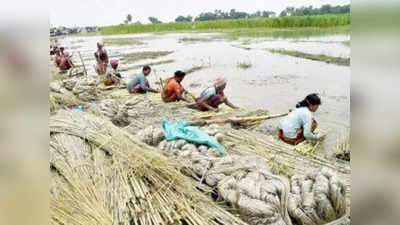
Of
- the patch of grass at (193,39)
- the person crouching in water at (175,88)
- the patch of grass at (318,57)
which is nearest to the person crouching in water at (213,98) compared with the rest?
the person crouching in water at (175,88)

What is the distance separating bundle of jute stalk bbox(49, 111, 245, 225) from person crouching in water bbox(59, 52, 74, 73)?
0.98ft

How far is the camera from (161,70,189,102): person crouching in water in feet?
10.2

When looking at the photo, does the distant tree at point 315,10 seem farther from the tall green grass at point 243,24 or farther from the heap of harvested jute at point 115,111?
the heap of harvested jute at point 115,111

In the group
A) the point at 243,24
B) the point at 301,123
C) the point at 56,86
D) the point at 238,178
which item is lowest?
the point at 238,178

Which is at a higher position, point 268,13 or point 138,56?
point 268,13

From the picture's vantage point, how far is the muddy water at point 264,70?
2.82 meters

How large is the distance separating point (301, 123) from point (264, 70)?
399mm

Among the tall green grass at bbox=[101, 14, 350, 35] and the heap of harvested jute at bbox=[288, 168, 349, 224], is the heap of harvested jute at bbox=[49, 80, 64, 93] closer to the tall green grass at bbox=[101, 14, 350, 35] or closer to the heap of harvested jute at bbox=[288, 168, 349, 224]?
the tall green grass at bbox=[101, 14, 350, 35]

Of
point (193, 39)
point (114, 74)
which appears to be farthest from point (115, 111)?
point (193, 39)

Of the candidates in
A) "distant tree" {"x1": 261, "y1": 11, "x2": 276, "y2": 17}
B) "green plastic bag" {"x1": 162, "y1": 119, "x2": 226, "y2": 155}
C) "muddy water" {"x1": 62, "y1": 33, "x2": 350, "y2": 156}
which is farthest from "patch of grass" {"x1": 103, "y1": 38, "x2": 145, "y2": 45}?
"distant tree" {"x1": 261, "y1": 11, "x2": 276, "y2": 17}

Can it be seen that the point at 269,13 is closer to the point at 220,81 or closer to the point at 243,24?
the point at 243,24

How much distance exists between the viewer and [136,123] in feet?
10.6

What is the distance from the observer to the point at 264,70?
117 inches
